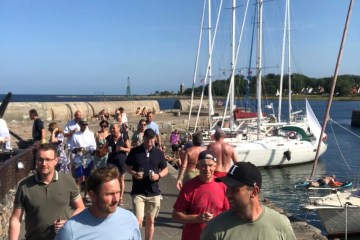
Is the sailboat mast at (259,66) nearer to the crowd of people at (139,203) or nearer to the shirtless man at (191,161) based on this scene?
the shirtless man at (191,161)

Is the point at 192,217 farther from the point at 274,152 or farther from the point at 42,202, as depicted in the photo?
the point at 274,152

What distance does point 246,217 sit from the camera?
2850mm

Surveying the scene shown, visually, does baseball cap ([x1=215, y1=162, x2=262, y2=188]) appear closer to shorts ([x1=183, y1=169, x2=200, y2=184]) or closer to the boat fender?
shorts ([x1=183, y1=169, x2=200, y2=184])

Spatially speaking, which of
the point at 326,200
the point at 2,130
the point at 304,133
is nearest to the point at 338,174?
the point at 304,133

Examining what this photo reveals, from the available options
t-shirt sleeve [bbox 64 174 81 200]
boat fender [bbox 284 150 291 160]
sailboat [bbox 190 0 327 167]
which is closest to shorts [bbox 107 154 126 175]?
t-shirt sleeve [bbox 64 174 81 200]

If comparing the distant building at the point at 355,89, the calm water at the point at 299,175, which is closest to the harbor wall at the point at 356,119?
the calm water at the point at 299,175

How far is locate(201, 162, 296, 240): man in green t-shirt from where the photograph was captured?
9.30ft

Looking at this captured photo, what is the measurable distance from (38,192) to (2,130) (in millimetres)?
6286

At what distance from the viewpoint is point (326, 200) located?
41.2ft

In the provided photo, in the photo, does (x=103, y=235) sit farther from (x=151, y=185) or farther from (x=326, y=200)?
(x=326, y=200)

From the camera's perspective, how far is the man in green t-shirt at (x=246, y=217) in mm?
2836

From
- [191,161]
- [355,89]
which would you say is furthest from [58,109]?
[355,89]

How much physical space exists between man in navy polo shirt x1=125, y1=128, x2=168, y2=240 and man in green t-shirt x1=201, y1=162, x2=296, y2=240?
11.7 ft

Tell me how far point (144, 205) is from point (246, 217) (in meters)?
3.87
